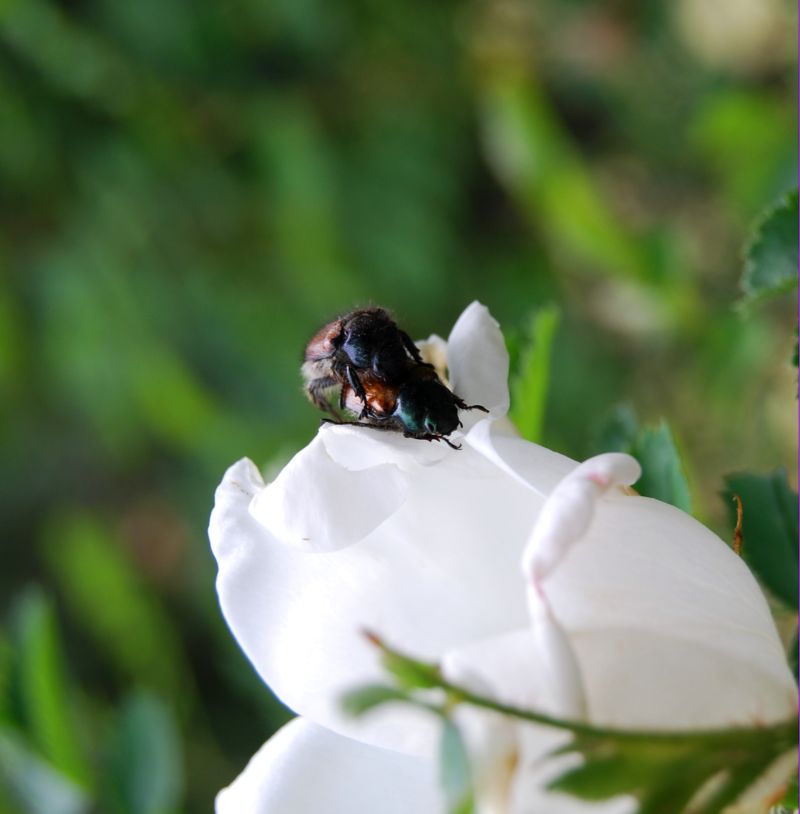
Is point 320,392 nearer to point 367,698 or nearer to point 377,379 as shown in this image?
point 377,379

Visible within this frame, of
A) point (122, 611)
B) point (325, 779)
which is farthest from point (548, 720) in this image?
point (122, 611)

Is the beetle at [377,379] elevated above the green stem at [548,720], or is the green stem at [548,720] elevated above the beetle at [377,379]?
the beetle at [377,379]

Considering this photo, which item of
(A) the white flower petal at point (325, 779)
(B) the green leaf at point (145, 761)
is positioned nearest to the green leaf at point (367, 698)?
(A) the white flower petal at point (325, 779)

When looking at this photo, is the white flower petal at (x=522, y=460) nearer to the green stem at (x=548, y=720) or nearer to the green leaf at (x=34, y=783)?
the green stem at (x=548, y=720)

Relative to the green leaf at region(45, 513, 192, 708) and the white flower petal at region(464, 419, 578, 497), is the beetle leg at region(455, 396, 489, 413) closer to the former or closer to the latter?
the white flower petal at region(464, 419, 578, 497)

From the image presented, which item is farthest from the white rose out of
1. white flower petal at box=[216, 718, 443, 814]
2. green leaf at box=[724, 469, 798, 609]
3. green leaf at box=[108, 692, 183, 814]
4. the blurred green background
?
the blurred green background

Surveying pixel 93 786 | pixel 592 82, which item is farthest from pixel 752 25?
pixel 93 786
